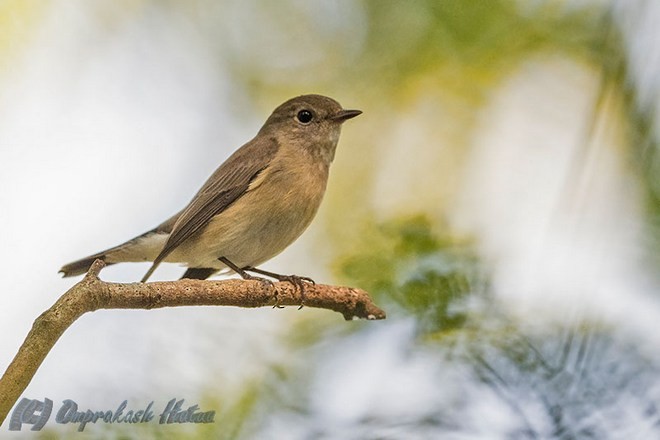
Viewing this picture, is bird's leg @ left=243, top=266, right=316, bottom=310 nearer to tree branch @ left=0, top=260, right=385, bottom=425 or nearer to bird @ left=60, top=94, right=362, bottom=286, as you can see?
tree branch @ left=0, top=260, right=385, bottom=425

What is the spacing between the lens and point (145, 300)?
130cm

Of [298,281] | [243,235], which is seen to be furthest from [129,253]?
[298,281]

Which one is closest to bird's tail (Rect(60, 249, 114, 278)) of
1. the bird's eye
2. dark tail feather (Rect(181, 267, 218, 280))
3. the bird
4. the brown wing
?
the bird

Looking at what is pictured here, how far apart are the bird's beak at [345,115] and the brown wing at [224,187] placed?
1.26ft

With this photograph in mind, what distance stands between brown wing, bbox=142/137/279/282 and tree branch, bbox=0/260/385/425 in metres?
0.47

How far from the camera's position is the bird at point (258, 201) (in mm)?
1998

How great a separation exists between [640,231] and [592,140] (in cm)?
19

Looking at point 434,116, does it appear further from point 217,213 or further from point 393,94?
point 217,213

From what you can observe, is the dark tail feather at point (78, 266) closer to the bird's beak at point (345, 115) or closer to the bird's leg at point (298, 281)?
the bird's leg at point (298, 281)

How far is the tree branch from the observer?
1.05 metres

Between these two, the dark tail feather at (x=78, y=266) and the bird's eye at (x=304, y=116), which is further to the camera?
the bird's eye at (x=304, y=116)

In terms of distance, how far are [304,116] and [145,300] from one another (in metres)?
1.02

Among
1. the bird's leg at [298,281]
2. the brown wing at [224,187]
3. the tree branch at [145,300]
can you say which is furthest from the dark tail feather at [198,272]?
the tree branch at [145,300]

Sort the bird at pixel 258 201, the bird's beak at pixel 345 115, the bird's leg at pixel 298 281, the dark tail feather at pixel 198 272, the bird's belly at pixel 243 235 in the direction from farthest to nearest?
the dark tail feather at pixel 198 272
the bird's belly at pixel 243 235
the bird at pixel 258 201
the bird's beak at pixel 345 115
the bird's leg at pixel 298 281
